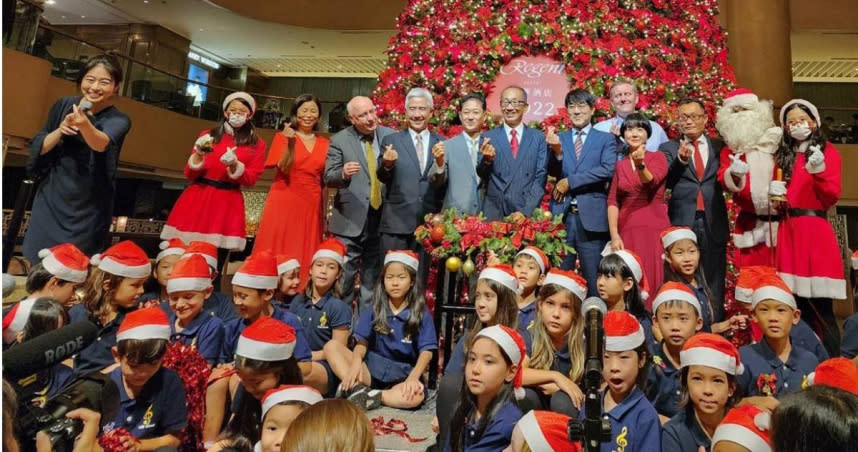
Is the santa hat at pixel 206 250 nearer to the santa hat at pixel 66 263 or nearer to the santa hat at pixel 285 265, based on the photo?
the santa hat at pixel 285 265

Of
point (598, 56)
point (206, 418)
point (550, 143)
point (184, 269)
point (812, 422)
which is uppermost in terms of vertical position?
point (598, 56)

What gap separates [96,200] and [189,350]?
1489mm

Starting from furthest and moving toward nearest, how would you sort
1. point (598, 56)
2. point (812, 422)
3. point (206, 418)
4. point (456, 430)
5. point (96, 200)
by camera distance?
point (598, 56), point (96, 200), point (206, 418), point (456, 430), point (812, 422)

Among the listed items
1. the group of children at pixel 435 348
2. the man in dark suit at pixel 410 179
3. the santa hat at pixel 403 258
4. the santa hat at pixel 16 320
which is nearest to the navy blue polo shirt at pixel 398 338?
the group of children at pixel 435 348

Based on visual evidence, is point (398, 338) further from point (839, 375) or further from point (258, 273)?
point (839, 375)

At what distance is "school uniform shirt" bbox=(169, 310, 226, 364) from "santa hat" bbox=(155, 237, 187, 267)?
0.90m

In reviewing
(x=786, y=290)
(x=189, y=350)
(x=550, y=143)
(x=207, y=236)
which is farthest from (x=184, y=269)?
(x=786, y=290)

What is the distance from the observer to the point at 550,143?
456cm

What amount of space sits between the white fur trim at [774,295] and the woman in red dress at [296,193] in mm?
3292

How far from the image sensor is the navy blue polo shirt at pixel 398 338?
383 centimetres

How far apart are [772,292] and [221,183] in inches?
160

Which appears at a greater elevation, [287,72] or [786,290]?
[287,72]

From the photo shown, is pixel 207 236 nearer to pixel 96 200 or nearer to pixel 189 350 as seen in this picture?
pixel 96 200

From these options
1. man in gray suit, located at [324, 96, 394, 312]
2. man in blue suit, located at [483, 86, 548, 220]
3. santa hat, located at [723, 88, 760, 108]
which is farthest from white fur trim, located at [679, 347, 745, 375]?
santa hat, located at [723, 88, 760, 108]
